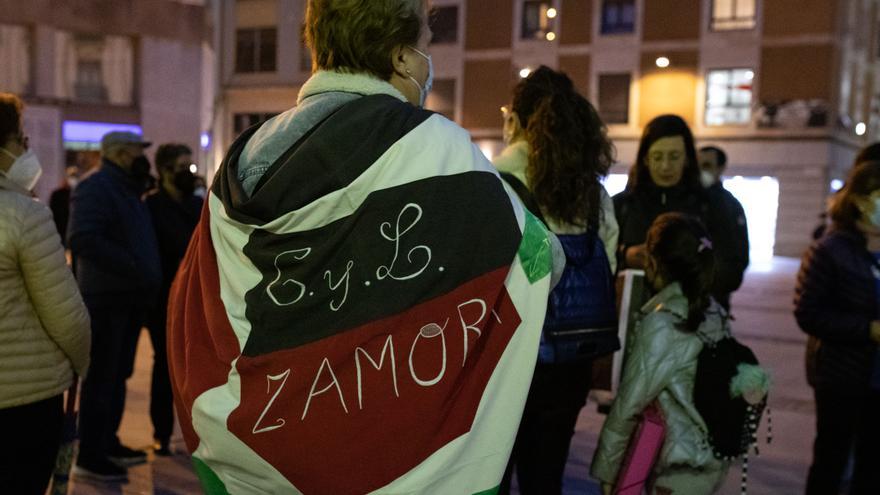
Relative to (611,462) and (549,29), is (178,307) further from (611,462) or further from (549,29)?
(549,29)

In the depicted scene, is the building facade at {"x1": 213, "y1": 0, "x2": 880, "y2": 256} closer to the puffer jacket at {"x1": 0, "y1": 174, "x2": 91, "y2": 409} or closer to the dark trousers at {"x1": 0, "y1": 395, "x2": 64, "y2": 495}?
the puffer jacket at {"x1": 0, "y1": 174, "x2": 91, "y2": 409}

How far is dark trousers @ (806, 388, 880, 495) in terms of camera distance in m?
4.19

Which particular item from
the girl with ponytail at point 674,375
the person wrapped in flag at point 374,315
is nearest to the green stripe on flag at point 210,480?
the person wrapped in flag at point 374,315

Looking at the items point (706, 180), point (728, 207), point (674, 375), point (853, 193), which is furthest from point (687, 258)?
point (706, 180)

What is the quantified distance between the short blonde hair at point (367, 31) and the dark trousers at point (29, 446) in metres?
1.93

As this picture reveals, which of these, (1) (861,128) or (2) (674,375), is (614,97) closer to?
(1) (861,128)

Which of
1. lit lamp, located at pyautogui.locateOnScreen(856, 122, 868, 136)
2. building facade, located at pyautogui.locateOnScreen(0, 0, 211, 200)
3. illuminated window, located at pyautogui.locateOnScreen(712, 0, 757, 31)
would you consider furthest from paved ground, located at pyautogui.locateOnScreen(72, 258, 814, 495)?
lit lamp, located at pyautogui.locateOnScreen(856, 122, 868, 136)

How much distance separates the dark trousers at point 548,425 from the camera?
3090 millimetres

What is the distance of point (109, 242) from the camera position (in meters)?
5.25

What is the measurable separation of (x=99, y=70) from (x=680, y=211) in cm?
2526

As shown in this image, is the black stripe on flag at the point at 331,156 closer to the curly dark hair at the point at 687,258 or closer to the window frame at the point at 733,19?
the curly dark hair at the point at 687,258

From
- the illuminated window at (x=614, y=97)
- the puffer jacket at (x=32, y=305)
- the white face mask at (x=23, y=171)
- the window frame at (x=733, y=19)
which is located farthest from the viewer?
the illuminated window at (x=614, y=97)

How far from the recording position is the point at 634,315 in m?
3.80

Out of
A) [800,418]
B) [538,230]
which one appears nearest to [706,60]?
[800,418]
